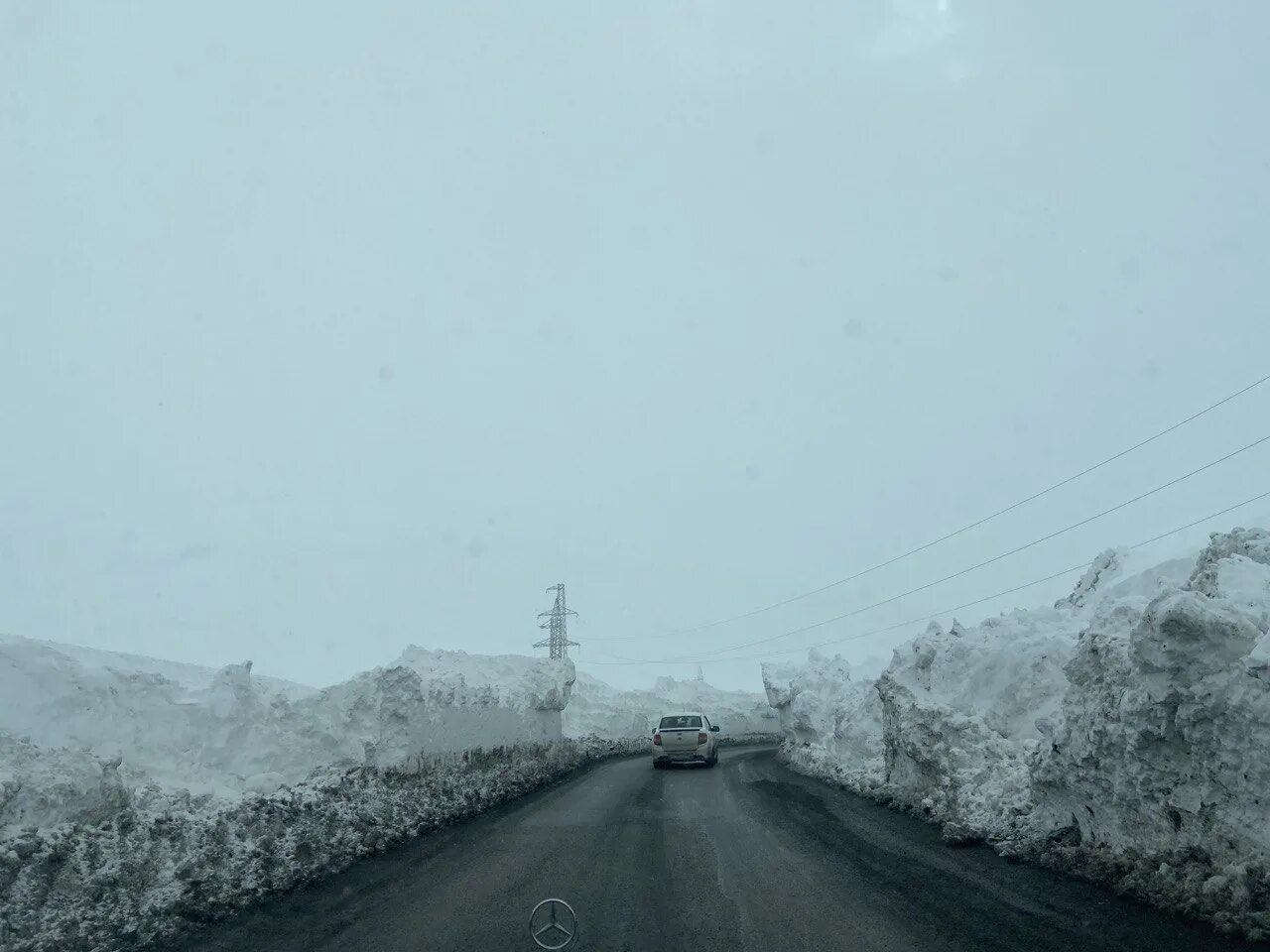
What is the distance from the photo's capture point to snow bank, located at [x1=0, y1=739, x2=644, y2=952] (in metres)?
6.89

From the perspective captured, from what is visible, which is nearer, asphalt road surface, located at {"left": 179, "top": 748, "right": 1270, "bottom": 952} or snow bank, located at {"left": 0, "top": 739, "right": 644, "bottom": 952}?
asphalt road surface, located at {"left": 179, "top": 748, "right": 1270, "bottom": 952}

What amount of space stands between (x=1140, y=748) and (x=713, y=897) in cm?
424

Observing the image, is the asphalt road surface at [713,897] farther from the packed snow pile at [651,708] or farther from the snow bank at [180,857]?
the packed snow pile at [651,708]

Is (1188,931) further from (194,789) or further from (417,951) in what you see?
(194,789)

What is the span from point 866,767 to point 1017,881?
11993 mm

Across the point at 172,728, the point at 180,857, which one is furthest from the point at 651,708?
the point at 180,857

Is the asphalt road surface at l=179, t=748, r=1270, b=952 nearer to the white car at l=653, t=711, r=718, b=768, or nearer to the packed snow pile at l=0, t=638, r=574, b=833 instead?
the packed snow pile at l=0, t=638, r=574, b=833

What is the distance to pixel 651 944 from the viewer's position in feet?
22.0

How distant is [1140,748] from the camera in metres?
7.64

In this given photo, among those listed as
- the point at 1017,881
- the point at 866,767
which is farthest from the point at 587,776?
the point at 1017,881

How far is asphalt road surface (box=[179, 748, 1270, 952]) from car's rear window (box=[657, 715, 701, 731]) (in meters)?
15.2

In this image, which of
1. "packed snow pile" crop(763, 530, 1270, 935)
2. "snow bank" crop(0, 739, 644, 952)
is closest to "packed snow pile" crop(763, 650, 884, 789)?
"packed snow pile" crop(763, 530, 1270, 935)

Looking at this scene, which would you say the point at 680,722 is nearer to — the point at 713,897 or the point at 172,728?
the point at 172,728

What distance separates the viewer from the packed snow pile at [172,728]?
27.7 ft
